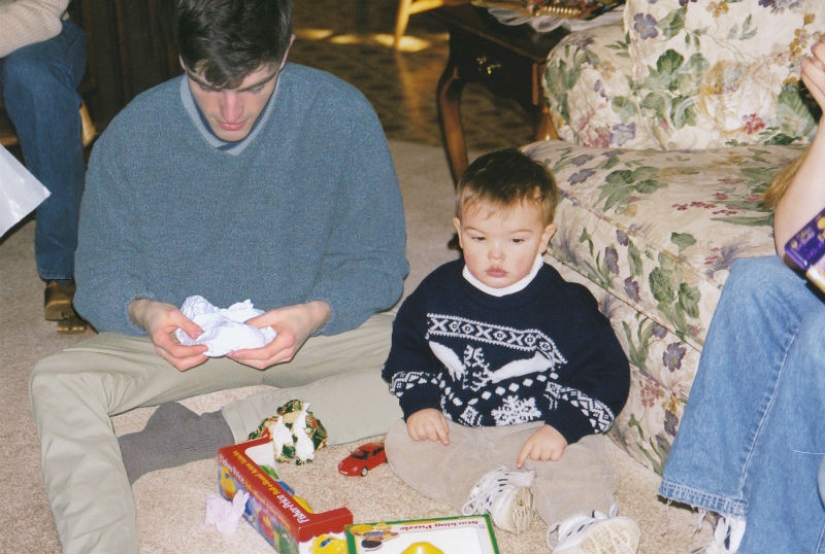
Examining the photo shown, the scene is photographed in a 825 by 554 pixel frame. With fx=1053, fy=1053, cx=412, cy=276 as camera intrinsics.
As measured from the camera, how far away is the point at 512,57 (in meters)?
2.43

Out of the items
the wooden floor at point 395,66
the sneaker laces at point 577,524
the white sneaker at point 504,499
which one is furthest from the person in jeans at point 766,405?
the wooden floor at point 395,66

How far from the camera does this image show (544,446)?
1.71m

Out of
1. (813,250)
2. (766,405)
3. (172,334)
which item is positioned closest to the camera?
(813,250)

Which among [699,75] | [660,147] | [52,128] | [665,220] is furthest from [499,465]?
[52,128]

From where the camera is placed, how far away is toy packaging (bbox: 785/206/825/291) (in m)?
1.30

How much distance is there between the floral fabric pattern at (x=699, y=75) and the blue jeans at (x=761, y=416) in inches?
22.8

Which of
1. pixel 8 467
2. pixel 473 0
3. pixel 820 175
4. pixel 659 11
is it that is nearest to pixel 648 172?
pixel 659 11

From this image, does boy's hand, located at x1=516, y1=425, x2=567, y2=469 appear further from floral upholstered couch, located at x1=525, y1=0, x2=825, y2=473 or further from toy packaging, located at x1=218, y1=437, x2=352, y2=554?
toy packaging, located at x1=218, y1=437, x2=352, y2=554

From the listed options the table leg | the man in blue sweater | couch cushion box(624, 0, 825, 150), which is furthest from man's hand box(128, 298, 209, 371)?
the table leg

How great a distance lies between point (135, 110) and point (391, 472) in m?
0.75

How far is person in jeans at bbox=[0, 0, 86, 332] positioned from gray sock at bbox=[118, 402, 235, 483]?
1.78ft

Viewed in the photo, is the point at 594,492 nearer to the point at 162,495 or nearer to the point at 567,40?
the point at 162,495

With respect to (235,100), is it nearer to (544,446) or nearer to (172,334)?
(172,334)

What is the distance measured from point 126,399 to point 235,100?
0.55 m
